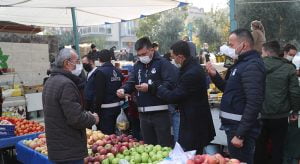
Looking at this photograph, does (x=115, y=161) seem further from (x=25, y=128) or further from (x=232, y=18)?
(x=232, y=18)

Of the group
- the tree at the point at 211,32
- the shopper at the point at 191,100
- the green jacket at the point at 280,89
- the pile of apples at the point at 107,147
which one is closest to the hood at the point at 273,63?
the green jacket at the point at 280,89

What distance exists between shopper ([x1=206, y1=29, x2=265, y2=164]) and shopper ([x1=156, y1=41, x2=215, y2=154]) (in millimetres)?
428

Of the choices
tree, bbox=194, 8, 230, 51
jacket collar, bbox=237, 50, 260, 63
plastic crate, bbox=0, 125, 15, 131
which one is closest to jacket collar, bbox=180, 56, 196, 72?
jacket collar, bbox=237, 50, 260, 63

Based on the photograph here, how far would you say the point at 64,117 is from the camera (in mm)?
3480

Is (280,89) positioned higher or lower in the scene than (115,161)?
higher

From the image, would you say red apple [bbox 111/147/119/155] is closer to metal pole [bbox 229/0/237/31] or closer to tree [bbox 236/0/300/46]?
metal pole [bbox 229/0/237/31]

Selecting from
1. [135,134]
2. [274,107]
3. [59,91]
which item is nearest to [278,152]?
[274,107]

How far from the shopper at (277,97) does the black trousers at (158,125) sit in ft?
4.47

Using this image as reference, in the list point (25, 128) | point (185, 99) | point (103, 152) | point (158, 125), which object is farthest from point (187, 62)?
point (25, 128)

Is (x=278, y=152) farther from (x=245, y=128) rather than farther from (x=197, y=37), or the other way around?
(x=197, y=37)

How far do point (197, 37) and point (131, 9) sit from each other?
1007 inches

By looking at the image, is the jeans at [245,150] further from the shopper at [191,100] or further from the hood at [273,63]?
the hood at [273,63]

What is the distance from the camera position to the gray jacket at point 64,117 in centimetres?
338

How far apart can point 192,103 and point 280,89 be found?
1.40 meters
